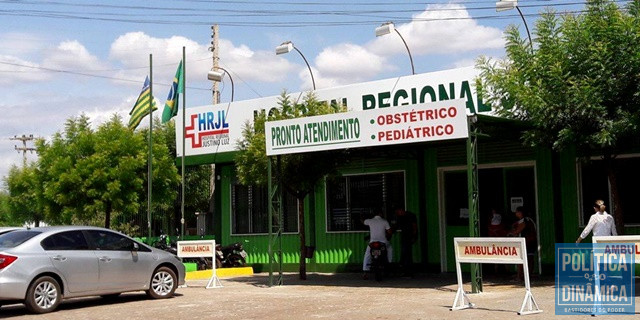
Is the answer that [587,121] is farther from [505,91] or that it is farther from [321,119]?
[321,119]

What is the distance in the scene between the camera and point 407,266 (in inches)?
762

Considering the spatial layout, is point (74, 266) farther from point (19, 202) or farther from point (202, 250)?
point (19, 202)

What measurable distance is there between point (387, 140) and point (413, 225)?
4.11 metres

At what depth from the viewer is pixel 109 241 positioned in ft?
50.2

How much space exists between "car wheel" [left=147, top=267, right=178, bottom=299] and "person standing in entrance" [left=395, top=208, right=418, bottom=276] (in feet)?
18.6

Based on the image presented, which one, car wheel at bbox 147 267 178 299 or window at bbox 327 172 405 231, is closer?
car wheel at bbox 147 267 178 299

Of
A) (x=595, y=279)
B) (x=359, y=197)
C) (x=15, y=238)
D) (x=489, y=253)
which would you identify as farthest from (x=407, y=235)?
(x=15, y=238)

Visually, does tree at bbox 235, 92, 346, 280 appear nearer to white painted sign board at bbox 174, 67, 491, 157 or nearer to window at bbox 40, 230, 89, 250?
white painted sign board at bbox 174, 67, 491, 157

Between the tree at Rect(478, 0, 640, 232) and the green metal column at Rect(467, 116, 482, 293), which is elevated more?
the tree at Rect(478, 0, 640, 232)

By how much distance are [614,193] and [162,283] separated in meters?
8.82

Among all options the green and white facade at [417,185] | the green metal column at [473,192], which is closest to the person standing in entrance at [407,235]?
the green and white facade at [417,185]

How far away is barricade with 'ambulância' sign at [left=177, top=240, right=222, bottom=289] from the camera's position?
18.8m

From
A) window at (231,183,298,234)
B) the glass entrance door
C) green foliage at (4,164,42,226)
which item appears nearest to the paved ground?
the glass entrance door

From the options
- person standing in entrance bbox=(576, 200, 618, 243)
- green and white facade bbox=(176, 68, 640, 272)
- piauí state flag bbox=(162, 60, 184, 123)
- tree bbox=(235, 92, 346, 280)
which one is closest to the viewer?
person standing in entrance bbox=(576, 200, 618, 243)
